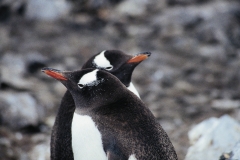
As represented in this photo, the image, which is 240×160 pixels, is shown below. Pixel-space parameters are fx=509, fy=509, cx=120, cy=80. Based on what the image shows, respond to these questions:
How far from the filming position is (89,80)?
331 cm

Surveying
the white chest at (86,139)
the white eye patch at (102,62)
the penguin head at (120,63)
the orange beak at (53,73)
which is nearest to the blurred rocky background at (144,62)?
the penguin head at (120,63)

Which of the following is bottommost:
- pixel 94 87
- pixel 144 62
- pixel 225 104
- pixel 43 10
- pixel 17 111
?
pixel 94 87

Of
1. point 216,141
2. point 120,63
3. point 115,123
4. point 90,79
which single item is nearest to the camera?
point 115,123

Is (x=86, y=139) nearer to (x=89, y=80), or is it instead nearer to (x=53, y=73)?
(x=89, y=80)

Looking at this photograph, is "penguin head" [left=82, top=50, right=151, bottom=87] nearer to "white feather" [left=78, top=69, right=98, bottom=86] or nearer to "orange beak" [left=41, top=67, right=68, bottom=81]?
"orange beak" [left=41, top=67, right=68, bottom=81]

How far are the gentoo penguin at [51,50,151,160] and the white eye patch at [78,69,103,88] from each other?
464mm

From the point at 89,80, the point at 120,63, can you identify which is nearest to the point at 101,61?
the point at 120,63

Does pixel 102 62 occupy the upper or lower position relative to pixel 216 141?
upper

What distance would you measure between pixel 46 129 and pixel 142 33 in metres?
2.60

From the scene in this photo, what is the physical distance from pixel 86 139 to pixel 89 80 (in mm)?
382

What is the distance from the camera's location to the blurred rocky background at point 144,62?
5332 mm

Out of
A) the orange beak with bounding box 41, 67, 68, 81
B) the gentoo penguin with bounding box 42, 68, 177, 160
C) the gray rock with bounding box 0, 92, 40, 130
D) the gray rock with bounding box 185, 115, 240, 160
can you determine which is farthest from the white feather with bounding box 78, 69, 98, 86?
the gray rock with bounding box 0, 92, 40, 130

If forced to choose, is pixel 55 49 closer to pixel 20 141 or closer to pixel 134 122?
pixel 20 141

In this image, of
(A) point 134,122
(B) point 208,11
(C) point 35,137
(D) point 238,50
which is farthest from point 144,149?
(B) point 208,11
